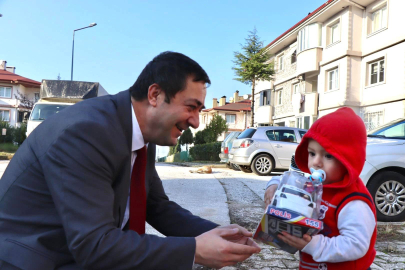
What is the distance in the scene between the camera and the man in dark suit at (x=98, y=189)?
1.63 metres

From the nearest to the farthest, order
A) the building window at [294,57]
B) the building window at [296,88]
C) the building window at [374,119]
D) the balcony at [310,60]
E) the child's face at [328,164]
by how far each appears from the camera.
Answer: the child's face at [328,164], the building window at [374,119], the balcony at [310,60], the building window at [296,88], the building window at [294,57]

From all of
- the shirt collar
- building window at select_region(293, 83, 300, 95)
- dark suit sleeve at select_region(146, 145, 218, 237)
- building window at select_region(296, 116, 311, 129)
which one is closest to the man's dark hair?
the shirt collar

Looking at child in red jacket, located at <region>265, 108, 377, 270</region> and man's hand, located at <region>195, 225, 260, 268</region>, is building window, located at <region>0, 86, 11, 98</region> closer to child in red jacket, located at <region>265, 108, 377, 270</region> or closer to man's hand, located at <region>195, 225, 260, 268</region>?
child in red jacket, located at <region>265, 108, 377, 270</region>

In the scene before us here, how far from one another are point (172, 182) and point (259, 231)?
28.1ft

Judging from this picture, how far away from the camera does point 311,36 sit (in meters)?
25.5

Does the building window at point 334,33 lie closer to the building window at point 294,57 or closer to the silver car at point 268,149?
the building window at point 294,57

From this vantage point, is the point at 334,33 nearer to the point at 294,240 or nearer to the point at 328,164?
the point at 328,164

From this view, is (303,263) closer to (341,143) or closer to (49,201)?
(341,143)

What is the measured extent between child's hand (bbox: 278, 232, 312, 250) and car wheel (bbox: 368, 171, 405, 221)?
15.8 ft

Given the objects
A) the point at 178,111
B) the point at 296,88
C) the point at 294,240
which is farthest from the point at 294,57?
the point at 294,240

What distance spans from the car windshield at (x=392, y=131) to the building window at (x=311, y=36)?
19764mm

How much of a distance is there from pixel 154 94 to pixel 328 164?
1.01 metres

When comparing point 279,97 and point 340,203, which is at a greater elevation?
point 279,97

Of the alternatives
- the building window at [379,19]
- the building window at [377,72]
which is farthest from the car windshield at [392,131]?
the building window at [379,19]
